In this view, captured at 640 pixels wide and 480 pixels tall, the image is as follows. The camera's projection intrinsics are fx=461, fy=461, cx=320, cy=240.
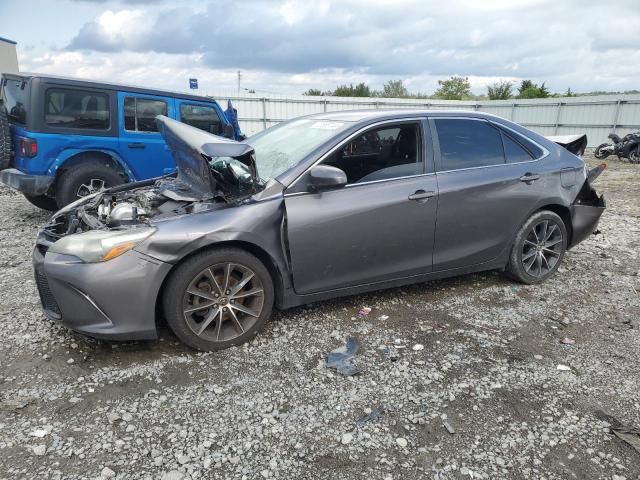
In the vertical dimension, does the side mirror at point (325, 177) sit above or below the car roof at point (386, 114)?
below

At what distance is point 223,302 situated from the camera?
3225mm

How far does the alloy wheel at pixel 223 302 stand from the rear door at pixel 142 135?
160 inches

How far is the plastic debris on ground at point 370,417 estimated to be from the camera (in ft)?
8.52

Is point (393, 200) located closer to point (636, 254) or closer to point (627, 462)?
point (627, 462)

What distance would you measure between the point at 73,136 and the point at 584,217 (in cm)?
633

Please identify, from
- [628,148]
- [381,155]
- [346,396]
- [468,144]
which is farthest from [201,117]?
[628,148]

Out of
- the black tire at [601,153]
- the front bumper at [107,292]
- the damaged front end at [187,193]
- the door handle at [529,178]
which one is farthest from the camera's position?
the black tire at [601,153]

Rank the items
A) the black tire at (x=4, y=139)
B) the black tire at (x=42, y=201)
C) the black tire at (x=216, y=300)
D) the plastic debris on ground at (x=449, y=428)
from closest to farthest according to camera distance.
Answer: the plastic debris on ground at (x=449, y=428)
the black tire at (x=216, y=300)
the black tire at (x=4, y=139)
the black tire at (x=42, y=201)

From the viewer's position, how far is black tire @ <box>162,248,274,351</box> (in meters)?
3.07

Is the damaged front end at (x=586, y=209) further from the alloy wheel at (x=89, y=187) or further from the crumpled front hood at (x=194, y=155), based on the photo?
the alloy wheel at (x=89, y=187)

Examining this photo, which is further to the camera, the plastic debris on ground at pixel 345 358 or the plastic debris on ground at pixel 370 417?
the plastic debris on ground at pixel 345 358

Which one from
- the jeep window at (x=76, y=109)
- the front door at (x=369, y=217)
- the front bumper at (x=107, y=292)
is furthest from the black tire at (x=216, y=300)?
the jeep window at (x=76, y=109)

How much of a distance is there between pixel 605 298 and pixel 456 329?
177cm

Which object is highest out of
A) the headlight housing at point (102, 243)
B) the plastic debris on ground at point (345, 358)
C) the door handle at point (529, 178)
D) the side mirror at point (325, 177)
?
the side mirror at point (325, 177)
